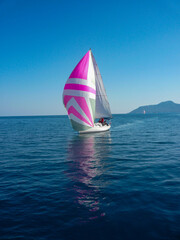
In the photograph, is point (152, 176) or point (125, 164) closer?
point (152, 176)

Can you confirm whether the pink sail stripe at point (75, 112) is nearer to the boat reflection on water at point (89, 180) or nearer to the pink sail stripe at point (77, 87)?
the pink sail stripe at point (77, 87)

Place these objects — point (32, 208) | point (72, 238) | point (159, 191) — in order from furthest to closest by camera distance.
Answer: point (159, 191) → point (32, 208) → point (72, 238)

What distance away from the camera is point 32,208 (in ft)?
25.3

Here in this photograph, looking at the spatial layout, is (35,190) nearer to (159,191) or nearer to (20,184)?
(20,184)

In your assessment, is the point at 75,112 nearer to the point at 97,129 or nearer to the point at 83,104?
the point at 83,104

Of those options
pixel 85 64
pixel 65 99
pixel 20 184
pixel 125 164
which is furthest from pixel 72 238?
→ pixel 85 64

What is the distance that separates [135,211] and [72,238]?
2785mm

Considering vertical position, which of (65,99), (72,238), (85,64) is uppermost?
(85,64)

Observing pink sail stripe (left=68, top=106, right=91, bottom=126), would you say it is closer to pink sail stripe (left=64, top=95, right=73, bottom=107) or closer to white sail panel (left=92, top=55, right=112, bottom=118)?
pink sail stripe (left=64, top=95, right=73, bottom=107)

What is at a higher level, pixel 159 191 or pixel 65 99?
pixel 65 99

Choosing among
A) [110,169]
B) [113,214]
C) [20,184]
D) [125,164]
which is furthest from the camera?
[125,164]

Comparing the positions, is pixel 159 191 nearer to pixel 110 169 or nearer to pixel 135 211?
pixel 135 211

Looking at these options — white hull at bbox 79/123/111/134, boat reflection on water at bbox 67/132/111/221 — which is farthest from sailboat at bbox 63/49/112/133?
boat reflection on water at bbox 67/132/111/221

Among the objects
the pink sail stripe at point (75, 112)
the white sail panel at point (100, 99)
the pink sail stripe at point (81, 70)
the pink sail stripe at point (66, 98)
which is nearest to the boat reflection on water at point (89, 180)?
the pink sail stripe at point (75, 112)
